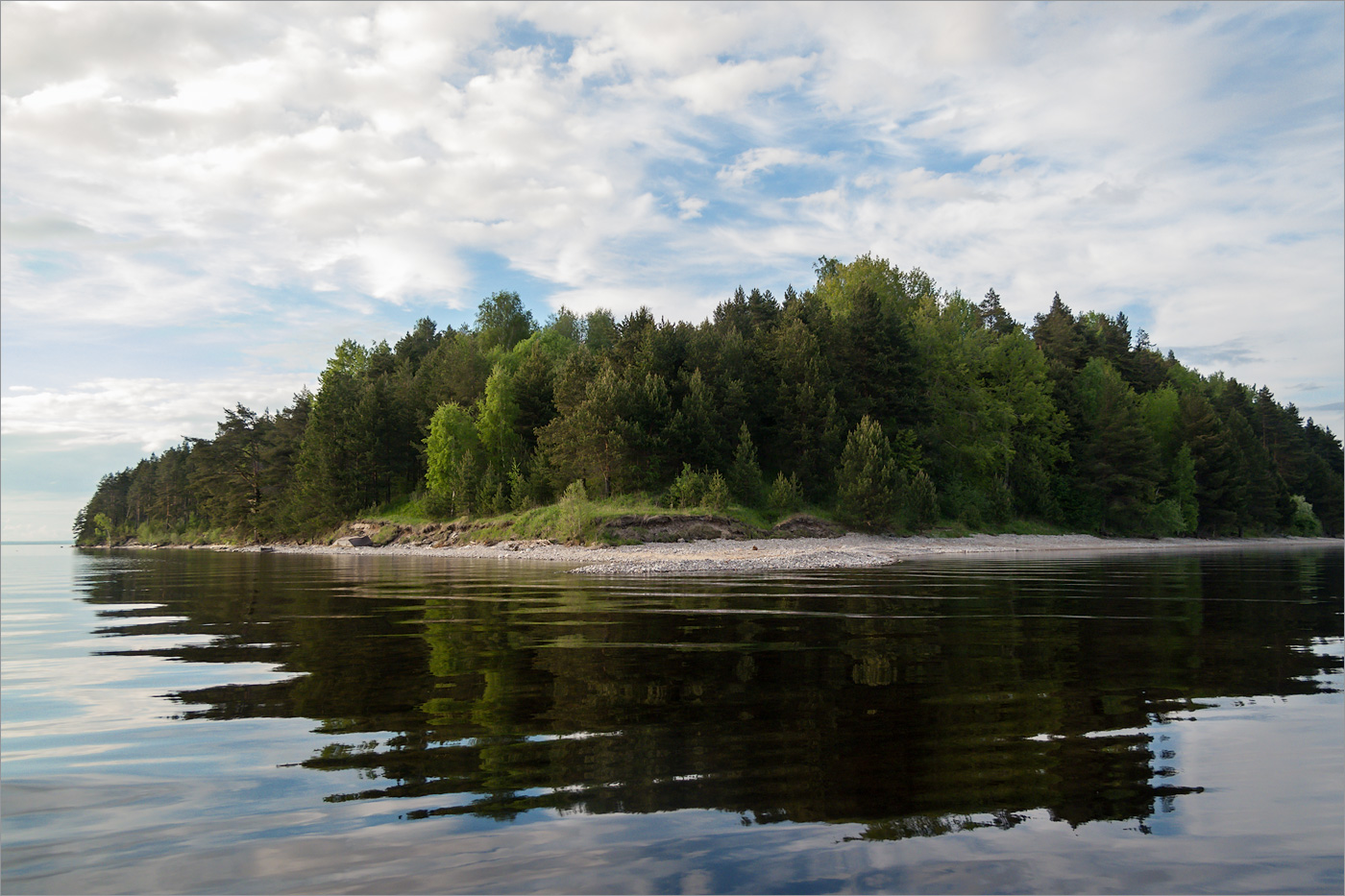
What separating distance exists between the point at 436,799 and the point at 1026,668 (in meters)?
6.05

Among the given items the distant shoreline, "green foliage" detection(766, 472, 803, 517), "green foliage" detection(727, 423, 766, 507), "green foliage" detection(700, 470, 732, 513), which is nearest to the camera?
the distant shoreline

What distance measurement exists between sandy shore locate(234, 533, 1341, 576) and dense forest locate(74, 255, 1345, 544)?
3236 mm

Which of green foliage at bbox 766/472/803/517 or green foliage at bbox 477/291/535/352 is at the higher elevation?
green foliage at bbox 477/291/535/352

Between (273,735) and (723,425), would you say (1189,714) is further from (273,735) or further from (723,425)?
(723,425)

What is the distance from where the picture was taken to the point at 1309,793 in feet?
13.6

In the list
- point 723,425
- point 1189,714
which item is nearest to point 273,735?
point 1189,714

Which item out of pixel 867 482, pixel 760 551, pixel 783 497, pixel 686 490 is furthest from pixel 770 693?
pixel 783 497

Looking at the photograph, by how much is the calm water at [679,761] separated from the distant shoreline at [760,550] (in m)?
16.4

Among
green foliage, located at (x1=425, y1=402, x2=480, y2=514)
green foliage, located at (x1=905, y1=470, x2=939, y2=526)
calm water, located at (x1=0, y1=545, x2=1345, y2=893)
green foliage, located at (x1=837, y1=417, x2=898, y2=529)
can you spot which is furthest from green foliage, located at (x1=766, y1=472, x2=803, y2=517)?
calm water, located at (x1=0, y1=545, x2=1345, y2=893)

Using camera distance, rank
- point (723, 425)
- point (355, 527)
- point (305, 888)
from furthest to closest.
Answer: point (355, 527) → point (723, 425) → point (305, 888)

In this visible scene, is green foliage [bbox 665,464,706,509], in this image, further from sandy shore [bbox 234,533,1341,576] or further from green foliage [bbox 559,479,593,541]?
green foliage [bbox 559,479,593,541]

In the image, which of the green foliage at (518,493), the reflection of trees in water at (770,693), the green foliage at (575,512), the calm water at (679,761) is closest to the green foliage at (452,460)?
the green foliage at (518,493)

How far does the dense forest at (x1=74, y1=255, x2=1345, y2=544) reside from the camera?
1997 inches

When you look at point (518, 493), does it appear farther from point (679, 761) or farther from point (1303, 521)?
point (1303, 521)
